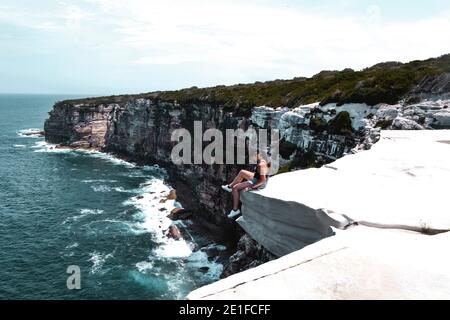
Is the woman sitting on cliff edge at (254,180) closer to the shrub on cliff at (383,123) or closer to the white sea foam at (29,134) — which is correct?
the shrub on cliff at (383,123)

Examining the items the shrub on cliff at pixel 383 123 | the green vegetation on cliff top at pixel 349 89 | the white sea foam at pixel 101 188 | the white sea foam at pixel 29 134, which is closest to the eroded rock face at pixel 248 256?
the shrub on cliff at pixel 383 123

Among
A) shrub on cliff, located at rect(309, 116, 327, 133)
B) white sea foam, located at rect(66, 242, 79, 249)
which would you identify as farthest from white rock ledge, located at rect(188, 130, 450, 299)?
white sea foam, located at rect(66, 242, 79, 249)

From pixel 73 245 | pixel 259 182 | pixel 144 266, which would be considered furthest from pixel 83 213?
pixel 259 182

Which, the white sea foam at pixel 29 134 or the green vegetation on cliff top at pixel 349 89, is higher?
the green vegetation on cliff top at pixel 349 89

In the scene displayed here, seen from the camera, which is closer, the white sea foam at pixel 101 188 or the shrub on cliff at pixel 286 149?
the shrub on cliff at pixel 286 149

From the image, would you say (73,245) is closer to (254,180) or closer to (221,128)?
(221,128)

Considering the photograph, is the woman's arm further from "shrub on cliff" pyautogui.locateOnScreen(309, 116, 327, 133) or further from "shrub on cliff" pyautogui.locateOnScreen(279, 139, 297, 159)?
"shrub on cliff" pyautogui.locateOnScreen(279, 139, 297, 159)
